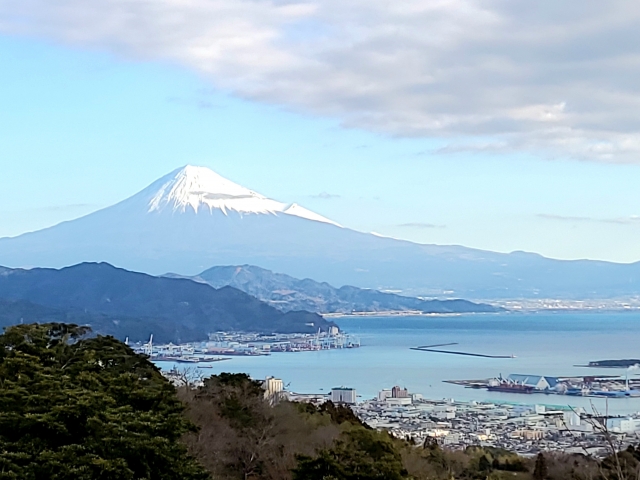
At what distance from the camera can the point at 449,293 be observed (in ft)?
326

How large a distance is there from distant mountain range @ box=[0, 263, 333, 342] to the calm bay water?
5.75 meters

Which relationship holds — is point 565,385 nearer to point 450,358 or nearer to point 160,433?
point 450,358

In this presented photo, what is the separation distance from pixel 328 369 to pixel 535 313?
52.4m

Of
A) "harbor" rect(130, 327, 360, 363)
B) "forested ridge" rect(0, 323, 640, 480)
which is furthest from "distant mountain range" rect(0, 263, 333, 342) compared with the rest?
"forested ridge" rect(0, 323, 640, 480)

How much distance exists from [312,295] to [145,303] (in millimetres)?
26574

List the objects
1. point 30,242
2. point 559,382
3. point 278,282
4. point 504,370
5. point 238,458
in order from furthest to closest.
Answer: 1. point 30,242
2. point 278,282
3. point 504,370
4. point 559,382
5. point 238,458

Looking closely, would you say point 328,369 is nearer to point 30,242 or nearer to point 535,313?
point 535,313

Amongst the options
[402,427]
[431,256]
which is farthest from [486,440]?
[431,256]

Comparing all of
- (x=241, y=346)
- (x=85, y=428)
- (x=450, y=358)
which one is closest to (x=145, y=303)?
(x=241, y=346)

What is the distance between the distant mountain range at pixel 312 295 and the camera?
71.5 m

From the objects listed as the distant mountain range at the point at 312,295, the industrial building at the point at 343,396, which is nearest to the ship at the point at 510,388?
the industrial building at the point at 343,396

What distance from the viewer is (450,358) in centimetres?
4434

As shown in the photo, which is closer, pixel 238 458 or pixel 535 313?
pixel 238 458

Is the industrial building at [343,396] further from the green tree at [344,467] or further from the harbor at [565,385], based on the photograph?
the green tree at [344,467]
